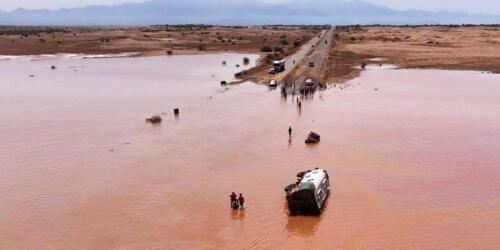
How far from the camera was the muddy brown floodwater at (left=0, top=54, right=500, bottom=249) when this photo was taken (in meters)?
20.7

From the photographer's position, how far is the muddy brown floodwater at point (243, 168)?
813 inches

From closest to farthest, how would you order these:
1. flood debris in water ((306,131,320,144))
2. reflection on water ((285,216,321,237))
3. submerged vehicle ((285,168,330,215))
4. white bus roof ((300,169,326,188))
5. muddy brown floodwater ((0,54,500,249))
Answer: muddy brown floodwater ((0,54,500,249)) < reflection on water ((285,216,321,237)) < submerged vehicle ((285,168,330,215)) < white bus roof ((300,169,326,188)) < flood debris in water ((306,131,320,144))

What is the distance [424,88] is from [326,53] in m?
29.7

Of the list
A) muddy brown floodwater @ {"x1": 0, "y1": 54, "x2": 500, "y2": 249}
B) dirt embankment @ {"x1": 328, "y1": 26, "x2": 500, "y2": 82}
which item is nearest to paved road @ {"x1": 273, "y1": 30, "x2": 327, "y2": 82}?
dirt embankment @ {"x1": 328, "y1": 26, "x2": 500, "y2": 82}

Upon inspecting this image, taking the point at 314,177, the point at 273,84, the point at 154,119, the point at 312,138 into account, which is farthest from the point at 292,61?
the point at 314,177

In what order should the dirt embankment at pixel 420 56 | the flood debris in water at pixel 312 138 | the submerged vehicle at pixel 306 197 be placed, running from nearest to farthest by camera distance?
the submerged vehicle at pixel 306 197 → the flood debris in water at pixel 312 138 → the dirt embankment at pixel 420 56

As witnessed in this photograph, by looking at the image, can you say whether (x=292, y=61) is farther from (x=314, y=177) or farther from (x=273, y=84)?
(x=314, y=177)

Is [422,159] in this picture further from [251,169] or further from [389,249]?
[389,249]

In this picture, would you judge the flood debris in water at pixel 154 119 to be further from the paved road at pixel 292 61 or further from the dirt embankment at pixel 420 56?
the dirt embankment at pixel 420 56

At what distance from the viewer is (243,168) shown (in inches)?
1101

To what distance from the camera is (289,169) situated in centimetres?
2783

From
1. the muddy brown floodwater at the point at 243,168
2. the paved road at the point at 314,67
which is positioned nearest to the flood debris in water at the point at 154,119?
the muddy brown floodwater at the point at 243,168

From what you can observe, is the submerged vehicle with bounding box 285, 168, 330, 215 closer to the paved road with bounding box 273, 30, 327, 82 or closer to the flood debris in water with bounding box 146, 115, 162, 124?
the flood debris in water with bounding box 146, 115, 162, 124

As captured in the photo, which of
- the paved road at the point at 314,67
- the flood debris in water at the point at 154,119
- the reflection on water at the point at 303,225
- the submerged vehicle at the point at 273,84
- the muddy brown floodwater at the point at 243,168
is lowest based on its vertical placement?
the reflection on water at the point at 303,225
